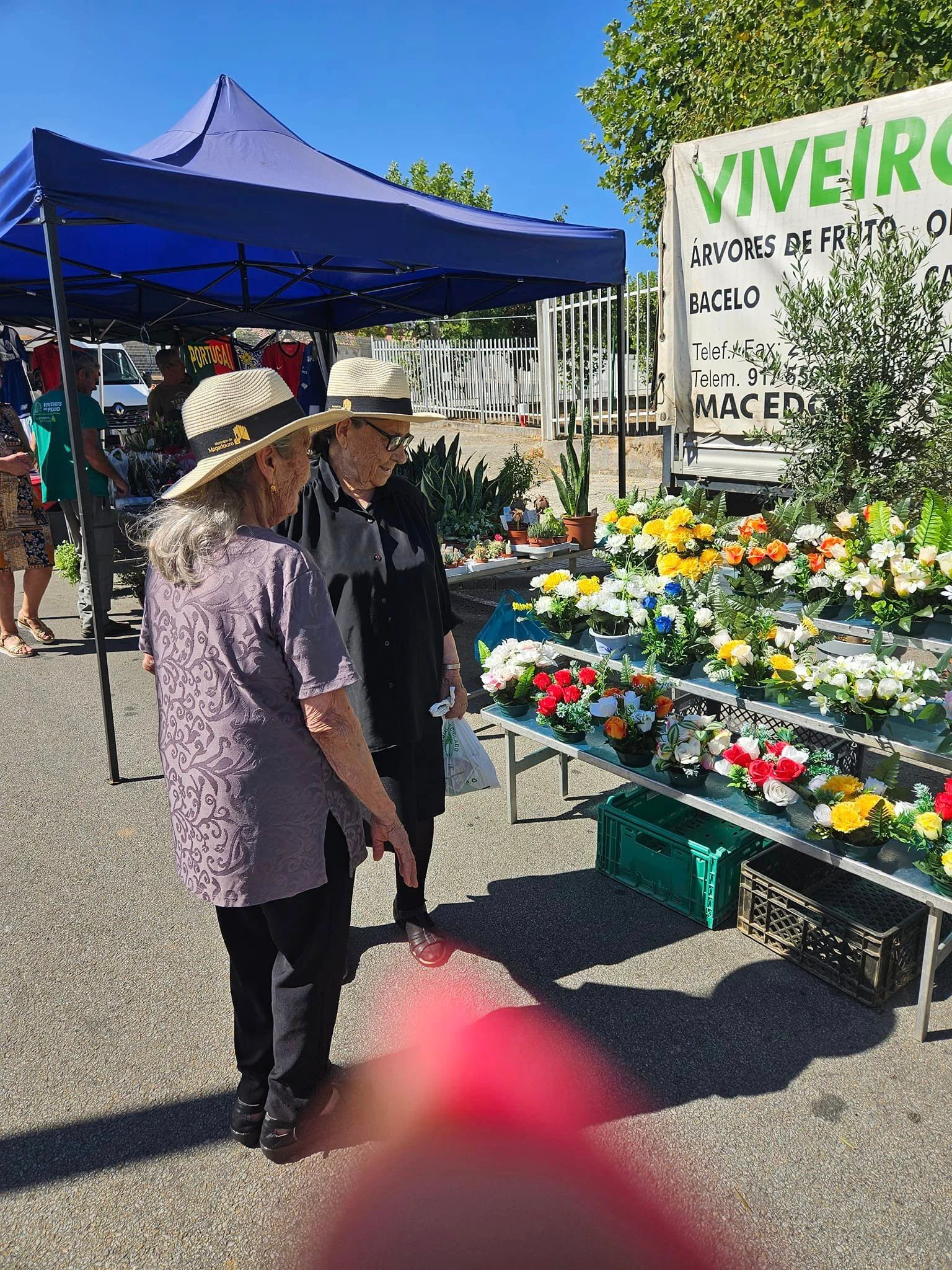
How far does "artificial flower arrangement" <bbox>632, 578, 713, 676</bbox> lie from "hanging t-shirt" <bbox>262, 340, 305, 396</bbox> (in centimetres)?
565

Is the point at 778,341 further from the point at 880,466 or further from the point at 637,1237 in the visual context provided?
the point at 637,1237

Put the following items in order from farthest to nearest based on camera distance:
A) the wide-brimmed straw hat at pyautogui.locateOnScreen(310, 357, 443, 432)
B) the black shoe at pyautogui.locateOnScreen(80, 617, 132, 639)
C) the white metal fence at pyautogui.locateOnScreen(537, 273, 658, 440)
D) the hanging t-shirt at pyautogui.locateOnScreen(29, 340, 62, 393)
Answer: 1. the white metal fence at pyautogui.locateOnScreen(537, 273, 658, 440)
2. the hanging t-shirt at pyautogui.locateOnScreen(29, 340, 62, 393)
3. the black shoe at pyautogui.locateOnScreen(80, 617, 132, 639)
4. the wide-brimmed straw hat at pyautogui.locateOnScreen(310, 357, 443, 432)

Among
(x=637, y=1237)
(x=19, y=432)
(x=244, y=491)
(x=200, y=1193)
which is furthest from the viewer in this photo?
(x=19, y=432)

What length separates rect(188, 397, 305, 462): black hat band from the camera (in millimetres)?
1699

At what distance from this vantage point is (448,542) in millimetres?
6062

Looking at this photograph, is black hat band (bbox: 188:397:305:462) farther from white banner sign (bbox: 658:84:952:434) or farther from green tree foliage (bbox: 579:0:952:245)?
green tree foliage (bbox: 579:0:952:245)

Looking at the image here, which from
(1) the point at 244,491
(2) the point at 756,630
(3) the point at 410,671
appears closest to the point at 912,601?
(2) the point at 756,630

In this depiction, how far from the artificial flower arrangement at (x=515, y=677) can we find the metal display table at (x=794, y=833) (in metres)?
0.06

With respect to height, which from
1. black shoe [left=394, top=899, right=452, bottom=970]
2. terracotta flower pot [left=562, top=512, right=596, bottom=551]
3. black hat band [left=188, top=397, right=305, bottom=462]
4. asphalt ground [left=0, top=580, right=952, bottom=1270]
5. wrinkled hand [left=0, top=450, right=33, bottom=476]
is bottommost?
asphalt ground [left=0, top=580, right=952, bottom=1270]

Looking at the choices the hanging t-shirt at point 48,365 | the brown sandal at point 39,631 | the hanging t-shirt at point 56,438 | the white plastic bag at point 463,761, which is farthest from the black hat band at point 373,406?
the hanging t-shirt at point 48,365

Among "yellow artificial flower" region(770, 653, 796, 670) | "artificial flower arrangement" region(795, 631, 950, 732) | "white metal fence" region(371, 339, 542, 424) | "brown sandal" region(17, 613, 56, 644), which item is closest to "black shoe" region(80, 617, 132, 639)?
"brown sandal" region(17, 613, 56, 644)

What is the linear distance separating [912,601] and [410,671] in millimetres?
1852

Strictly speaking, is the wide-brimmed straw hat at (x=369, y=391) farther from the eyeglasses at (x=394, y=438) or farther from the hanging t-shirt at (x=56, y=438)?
the hanging t-shirt at (x=56, y=438)

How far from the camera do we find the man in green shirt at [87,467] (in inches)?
229
